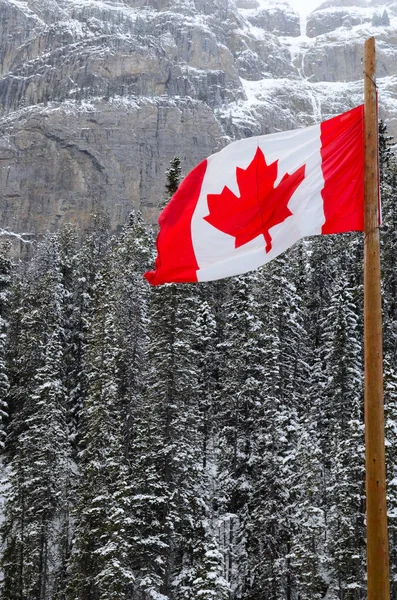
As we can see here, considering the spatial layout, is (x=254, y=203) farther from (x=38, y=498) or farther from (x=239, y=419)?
(x=38, y=498)

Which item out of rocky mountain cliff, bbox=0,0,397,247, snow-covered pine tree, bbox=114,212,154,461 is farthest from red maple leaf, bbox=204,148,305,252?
rocky mountain cliff, bbox=0,0,397,247

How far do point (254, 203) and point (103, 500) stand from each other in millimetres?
23389

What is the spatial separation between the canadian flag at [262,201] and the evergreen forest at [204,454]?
17.6 meters

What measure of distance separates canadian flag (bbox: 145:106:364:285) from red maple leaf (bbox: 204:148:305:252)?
11 millimetres

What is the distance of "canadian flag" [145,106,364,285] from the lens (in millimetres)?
6891

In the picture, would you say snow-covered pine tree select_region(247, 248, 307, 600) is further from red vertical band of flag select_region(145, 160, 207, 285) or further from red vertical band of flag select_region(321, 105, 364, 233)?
red vertical band of flag select_region(321, 105, 364, 233)

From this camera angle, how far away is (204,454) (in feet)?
118

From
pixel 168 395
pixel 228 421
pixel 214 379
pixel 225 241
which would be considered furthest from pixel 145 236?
pixel 225 241

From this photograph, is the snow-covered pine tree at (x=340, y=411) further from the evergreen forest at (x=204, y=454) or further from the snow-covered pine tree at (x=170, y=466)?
the snow-covered pine tree at (x=170, y=466)

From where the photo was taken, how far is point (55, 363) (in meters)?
37.6

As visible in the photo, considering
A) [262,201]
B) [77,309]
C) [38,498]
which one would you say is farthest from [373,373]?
[77,309]

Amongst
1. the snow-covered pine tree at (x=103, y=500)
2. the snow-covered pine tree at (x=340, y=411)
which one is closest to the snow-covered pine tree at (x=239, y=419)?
the snow-covered pine tree at (x=340, y=411)

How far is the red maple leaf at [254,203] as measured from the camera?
23.9ft

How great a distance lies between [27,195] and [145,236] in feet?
340
